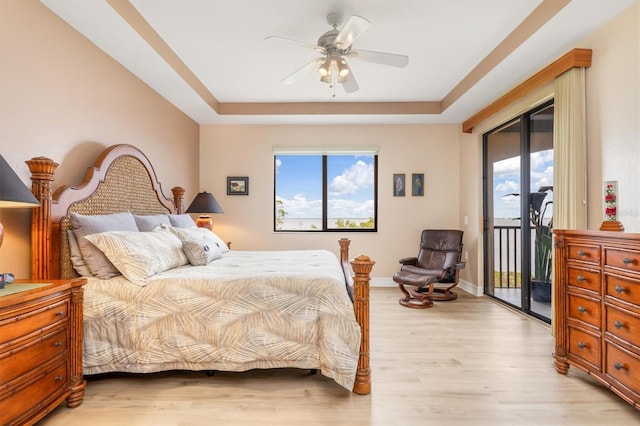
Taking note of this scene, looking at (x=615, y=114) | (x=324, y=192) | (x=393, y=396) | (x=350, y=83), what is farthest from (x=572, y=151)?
(x=324, y=192)

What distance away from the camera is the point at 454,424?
176 cm

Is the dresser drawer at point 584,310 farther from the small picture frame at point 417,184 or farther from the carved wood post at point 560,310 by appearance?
the small picture frame at point 417,184

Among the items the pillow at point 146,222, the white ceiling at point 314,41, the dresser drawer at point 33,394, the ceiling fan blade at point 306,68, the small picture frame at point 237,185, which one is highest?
the white ceiling at point 314,41

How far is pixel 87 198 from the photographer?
252cm

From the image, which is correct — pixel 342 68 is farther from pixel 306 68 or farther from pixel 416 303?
pixel 416 303

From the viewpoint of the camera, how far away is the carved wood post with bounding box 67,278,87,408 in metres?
1.85

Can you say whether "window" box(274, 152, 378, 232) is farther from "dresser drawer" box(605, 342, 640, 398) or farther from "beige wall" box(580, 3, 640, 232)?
"dresser drawer" box(605, 342, 640, 398)

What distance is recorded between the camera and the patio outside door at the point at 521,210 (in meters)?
3.37

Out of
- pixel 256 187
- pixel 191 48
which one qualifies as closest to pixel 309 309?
pixel 191 48

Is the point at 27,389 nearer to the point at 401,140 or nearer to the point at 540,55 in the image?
the point at 540,55

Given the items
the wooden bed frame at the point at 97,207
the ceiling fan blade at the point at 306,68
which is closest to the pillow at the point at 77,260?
the wooden bed frame at the point at 97,207

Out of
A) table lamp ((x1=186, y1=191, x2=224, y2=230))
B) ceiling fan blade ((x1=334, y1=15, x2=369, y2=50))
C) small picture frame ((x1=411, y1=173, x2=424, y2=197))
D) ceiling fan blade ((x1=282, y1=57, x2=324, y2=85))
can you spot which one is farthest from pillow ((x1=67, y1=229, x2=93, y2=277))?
small picture frame ((x1=411, y1=173, x2=424, y2=197))

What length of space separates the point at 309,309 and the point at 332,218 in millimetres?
3198

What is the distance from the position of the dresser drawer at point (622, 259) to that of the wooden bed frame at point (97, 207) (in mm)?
1400
